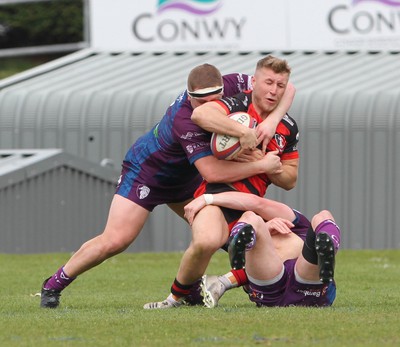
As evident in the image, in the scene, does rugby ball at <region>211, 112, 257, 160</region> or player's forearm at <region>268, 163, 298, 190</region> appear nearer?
rugby ball at <region>211, 112, 257, 160</region>

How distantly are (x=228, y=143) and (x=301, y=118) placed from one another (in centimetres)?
1273

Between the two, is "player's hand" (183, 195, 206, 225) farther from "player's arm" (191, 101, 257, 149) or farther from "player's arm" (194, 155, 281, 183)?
"player's arm" (191, 101, 257, 149)

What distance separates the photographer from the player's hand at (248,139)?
9.30 m

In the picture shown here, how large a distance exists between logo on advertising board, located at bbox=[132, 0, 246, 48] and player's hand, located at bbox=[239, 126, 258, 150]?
15576mm

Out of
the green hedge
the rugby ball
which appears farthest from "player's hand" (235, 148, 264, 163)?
the green hedge

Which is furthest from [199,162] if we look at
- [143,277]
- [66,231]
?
[66,231]

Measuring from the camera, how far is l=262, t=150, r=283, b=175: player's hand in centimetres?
945

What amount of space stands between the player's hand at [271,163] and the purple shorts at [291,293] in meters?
0.66

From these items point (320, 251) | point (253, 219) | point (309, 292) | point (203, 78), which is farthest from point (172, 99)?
point (320, 251)

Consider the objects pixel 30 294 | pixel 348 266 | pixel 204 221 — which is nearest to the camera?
pixel 204 221

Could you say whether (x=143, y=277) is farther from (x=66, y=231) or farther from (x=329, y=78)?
(x=329, y=78)

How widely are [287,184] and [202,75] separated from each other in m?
1.02

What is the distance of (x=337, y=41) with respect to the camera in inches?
952

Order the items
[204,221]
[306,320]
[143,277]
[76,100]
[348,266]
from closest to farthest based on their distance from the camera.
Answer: [306,320] < [204,221] < [143,277] < [348,266] < [76,100]
